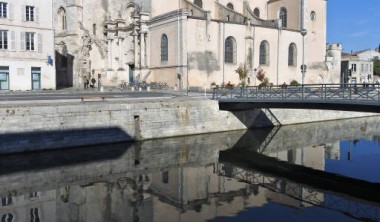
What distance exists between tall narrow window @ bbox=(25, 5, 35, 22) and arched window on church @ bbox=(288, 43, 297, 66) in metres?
28.2

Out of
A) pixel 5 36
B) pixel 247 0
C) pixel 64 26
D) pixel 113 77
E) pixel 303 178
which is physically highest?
pixel 247 0

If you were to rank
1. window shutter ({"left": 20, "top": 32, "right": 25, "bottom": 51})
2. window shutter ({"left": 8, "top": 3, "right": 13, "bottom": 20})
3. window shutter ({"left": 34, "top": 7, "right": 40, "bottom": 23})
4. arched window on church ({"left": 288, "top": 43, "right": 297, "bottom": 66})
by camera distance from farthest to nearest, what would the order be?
1. arched window on church ({"left": 288, "top": 43, "right": 297, "bottom": 66})
2. window shutter ({"left": 34, "top": 7, "right": 40, "bottom": 23})
3. window shutter ({"left": 20, "top": 32, "right": 25, "bottom": 51})
4. window shutter ({"left": 8, "top": 3, "right": 13, "bottom": 20})

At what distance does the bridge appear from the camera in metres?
18.0

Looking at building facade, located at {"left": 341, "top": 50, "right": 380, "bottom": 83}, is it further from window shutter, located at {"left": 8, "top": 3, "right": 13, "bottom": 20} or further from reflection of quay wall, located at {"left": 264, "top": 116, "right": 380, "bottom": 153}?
window shutter, located at {"left": 8, "top": 3, "right": 13, "bottom": 20}

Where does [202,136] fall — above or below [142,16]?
below

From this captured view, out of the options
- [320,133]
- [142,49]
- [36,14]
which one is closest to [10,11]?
[36,14]

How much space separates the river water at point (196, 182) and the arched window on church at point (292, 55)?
2483 centimetres

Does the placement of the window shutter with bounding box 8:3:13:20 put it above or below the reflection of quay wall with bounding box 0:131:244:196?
above

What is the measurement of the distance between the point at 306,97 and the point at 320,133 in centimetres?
807

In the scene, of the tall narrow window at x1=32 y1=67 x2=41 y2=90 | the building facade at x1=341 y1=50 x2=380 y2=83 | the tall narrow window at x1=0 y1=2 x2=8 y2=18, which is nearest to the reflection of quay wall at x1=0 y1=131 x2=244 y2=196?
the tall narrow window at x1=32 y1=67 x2=41 y2=90

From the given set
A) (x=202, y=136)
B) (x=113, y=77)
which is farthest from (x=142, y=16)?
(x=202, y=136)

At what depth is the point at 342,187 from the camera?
48.3 ft

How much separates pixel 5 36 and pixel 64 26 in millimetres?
13743

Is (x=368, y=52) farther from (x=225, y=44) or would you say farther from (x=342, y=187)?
(x=342, y=187)
